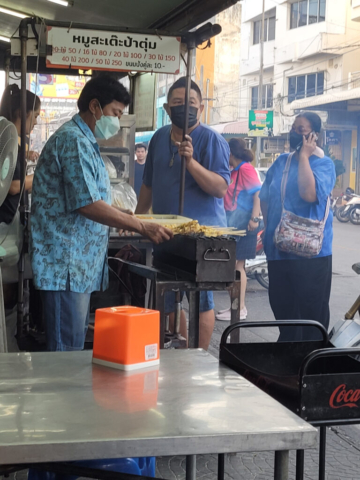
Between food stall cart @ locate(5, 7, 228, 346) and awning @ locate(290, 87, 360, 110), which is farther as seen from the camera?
awning @ locate(290, 87, 360, 110)

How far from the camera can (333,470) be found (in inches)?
138

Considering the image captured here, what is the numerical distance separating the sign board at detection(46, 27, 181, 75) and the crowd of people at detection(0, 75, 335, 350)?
0.24 m

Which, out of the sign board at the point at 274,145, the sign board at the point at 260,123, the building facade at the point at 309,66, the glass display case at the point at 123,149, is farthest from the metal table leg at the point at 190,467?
the sign board at the point at 274,145

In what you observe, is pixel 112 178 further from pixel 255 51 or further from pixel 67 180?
pixel 255 51

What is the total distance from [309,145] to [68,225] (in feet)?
7.70

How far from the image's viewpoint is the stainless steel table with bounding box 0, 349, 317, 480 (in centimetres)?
139

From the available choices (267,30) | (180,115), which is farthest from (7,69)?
(267,30)

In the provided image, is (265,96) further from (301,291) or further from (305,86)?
(301,291)

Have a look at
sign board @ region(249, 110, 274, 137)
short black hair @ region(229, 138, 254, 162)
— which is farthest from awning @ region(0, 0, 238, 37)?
sign board @ region(249, 110, 274, 137)

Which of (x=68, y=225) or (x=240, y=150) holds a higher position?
(x=240, y=150)

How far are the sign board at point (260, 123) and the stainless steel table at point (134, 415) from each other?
26027mm

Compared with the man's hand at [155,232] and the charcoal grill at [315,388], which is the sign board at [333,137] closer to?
the man's hand at [155,232]

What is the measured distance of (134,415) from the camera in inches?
61.2

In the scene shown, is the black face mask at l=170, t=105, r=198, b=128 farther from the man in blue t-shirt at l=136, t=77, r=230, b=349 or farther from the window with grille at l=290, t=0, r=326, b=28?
the window with grille at l=290, t=0, r=326, b=28
